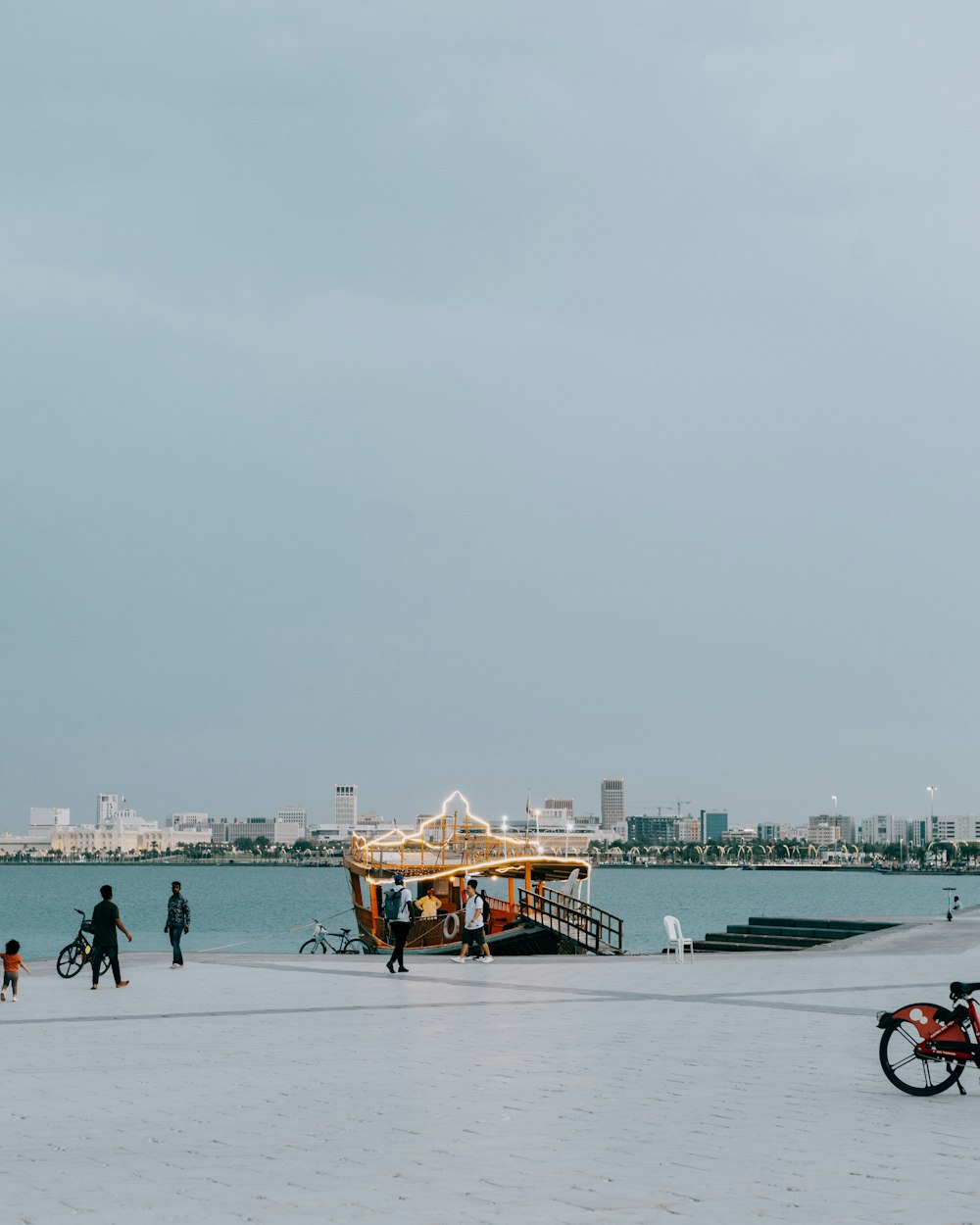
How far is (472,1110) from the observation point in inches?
474

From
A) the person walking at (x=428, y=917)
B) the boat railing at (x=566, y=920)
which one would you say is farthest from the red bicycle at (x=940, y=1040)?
the person walking at (x=428, y=917)

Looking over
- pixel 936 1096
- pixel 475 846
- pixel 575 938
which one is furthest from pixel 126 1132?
pixel 475 846

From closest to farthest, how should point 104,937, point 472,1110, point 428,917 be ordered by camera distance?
1. point 472,1110
2. point 104,937
3. point 428,917

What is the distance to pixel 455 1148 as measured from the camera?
10.4 meters

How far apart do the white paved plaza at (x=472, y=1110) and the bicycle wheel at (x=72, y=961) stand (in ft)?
10.9

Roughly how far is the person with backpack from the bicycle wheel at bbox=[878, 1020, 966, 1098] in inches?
522

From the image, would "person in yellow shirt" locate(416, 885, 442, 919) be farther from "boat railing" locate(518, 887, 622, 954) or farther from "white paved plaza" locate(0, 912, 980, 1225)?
"white paved plaza" locate(0, 912, 980, 1225)

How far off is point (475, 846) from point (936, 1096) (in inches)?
1461

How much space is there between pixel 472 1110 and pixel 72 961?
16.6 metres

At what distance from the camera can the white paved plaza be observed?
8766 mm

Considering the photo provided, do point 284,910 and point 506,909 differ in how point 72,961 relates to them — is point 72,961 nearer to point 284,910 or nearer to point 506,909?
point 506,909

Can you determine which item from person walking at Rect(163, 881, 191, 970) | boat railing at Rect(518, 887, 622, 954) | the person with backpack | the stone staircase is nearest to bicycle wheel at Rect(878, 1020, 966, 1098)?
the person with backpack

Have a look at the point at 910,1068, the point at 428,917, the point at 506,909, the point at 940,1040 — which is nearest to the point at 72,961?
the point at 910,1068

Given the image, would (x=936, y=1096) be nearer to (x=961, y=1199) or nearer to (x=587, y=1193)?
(x=961, y=1199)
